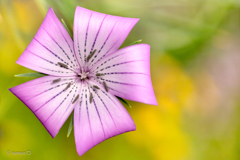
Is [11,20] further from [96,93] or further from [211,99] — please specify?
[211,99]

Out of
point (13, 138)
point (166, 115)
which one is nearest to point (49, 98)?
point (13, 138)

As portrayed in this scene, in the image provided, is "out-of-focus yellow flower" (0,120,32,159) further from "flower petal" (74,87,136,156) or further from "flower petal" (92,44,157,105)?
"flower petal" (92,44,157,105)

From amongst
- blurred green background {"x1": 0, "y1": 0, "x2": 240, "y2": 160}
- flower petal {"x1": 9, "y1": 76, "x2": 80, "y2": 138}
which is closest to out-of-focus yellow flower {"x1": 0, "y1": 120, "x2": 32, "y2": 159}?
blurred green background {"x1": 0, "y1": 0, "x2": 240, "y2": 160}

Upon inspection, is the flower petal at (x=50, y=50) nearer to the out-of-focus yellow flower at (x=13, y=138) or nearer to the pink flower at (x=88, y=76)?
the pink flower at (x=88, y=76)

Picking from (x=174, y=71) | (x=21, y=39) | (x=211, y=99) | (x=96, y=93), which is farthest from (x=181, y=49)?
(x=21, y=39)

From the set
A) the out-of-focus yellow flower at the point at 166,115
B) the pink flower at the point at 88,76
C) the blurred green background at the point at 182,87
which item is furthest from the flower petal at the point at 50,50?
the out-of-focus yellow flower at the point at 166,115

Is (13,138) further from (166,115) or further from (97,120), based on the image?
(166,115)
